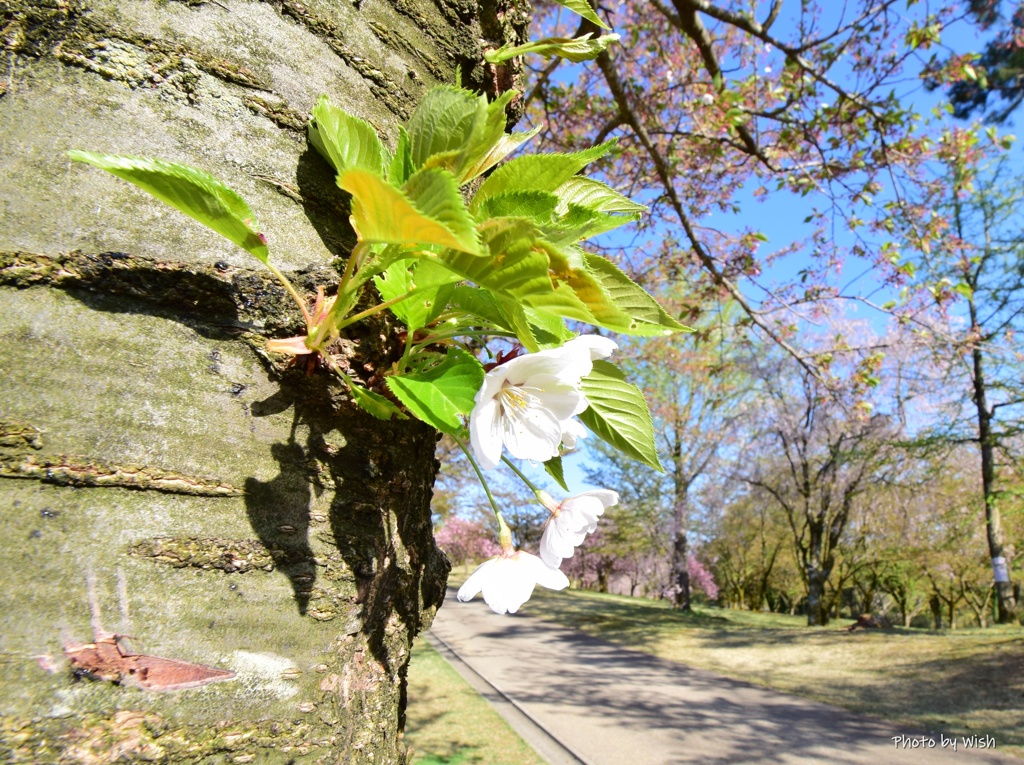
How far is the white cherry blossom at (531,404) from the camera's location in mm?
514

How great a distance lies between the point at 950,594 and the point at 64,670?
80.6ft

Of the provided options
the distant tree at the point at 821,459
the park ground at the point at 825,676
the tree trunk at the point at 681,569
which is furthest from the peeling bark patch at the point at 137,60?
the tree trunk at the point at 681,569

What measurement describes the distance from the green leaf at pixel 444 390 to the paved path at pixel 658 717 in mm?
4935

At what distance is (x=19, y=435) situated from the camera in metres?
0.43

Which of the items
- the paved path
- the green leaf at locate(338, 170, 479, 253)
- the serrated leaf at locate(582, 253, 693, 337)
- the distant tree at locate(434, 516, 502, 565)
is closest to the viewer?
the green leaf at locate(338, 170, 479, 253)

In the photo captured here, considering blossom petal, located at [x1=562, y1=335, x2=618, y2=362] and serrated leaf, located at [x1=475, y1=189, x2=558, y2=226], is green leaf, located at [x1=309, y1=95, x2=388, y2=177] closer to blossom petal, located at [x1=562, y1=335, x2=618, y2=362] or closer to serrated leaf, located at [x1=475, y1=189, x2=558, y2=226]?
serrated leaf, located at [x1=475, y1=189, x2=558, y2=226]

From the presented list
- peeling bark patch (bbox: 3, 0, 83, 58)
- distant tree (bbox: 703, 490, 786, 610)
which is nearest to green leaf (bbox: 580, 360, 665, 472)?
peeling bark patch (bbox: 3, 0, 83, 58)

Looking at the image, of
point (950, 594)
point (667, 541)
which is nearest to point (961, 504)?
point (667, 541)

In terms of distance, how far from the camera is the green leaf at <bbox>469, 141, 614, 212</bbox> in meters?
0.52

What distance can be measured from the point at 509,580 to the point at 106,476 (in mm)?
400

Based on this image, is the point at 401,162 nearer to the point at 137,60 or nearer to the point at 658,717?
the point at 137,60

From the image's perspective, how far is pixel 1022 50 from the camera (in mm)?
6258

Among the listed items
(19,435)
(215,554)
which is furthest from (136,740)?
(19,435)

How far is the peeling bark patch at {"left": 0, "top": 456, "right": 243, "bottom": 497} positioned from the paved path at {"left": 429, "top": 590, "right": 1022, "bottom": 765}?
194 inches
